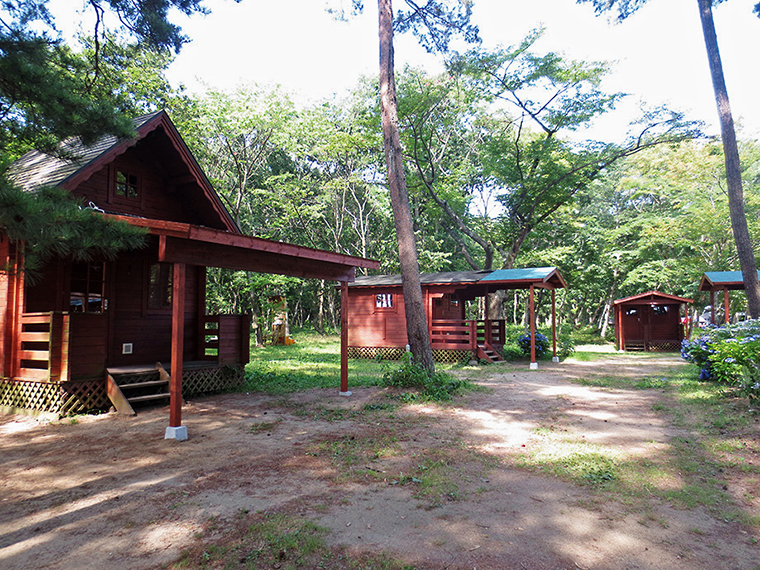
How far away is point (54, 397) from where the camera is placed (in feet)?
25.9

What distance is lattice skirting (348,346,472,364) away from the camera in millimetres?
16734

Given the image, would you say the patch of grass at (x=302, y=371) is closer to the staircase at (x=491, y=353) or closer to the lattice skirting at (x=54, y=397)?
the staircase at (x=491, y=353)

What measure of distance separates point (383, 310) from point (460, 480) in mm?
13047

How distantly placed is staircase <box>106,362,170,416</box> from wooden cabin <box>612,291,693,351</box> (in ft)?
66.8

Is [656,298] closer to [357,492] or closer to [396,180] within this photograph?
[396,180]

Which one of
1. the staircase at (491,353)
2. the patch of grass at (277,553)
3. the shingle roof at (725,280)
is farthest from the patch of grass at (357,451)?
the shingle roof at (725,280)

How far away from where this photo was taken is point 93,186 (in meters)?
9.27

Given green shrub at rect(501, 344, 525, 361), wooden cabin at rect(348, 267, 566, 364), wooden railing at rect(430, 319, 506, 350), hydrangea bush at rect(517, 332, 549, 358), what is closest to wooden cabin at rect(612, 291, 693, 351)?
A: hydrangea bush at rect(517, 332, 549, 358)

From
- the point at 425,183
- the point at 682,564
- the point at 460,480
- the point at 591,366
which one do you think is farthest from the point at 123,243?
the point at 425,183

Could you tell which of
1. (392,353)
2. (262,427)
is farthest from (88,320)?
(392,353)

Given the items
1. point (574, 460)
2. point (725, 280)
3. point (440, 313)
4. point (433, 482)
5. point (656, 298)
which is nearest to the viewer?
point (433, 482)

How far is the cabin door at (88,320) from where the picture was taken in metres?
7.93

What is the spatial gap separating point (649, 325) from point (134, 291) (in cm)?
2211

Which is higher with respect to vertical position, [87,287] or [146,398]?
[87,287]
